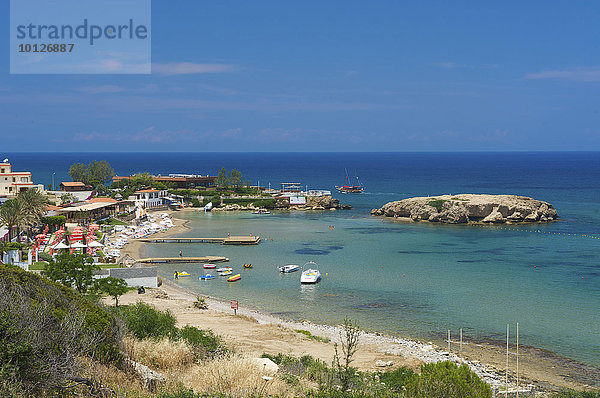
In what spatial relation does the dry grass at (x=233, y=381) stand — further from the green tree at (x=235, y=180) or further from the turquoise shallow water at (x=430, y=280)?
the green tree at (x=235, y=180)

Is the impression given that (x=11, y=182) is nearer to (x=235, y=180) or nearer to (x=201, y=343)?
(x=235, y=180)

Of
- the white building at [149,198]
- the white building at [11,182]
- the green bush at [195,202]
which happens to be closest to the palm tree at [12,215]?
the white building at [11,182]

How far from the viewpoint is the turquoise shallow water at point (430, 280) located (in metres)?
30.2

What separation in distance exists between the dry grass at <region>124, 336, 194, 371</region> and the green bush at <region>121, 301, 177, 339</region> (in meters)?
2.54

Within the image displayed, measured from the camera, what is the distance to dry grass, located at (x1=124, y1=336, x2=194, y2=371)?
1720 centimetres

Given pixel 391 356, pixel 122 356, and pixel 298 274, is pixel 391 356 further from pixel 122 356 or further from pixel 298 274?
pixel 298 274

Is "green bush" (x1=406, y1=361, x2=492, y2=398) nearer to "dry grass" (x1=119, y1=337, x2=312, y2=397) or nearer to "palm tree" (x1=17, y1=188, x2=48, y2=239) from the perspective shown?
"dry grass" (x1=119, y1=337, x2=312, y2=397)

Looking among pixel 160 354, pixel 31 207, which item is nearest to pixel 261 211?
pixel 31 207

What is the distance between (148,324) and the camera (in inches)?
877

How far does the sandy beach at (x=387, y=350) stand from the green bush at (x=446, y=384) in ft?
20.4

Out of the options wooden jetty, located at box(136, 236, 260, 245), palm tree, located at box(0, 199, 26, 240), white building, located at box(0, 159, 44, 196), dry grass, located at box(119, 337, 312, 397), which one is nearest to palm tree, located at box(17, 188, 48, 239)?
palm tree, located at box(0, 199, 26, 240)

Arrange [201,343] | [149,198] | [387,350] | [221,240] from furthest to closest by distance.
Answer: [149,198] < [221,240] < [387,350] < [201,343]

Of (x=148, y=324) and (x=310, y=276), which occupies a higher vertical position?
(x=148, y=324)

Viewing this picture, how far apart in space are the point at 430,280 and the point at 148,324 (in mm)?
24121
